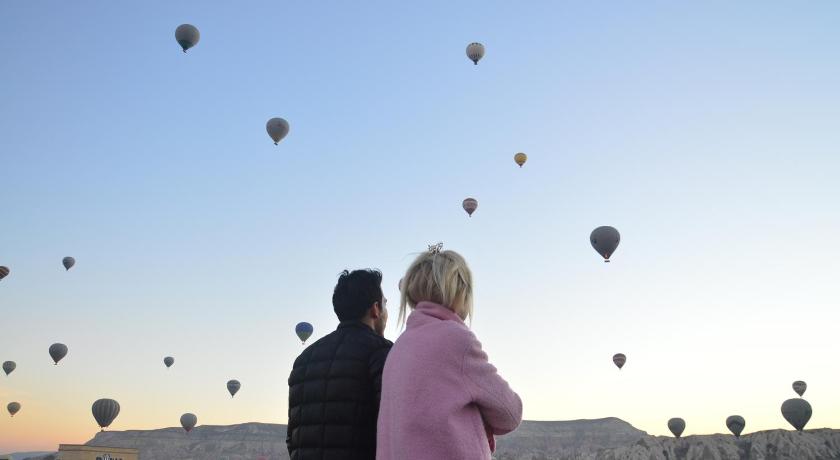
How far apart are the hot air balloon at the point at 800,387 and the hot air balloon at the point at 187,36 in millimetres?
70362

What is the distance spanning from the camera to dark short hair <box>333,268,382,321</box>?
12.9 feet

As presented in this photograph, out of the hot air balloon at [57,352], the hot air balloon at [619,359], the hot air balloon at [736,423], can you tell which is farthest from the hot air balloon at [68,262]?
the hot air balloon at [736,423]

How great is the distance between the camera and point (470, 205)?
134 ft

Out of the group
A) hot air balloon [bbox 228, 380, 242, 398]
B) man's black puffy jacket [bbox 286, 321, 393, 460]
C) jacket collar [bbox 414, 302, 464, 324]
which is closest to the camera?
jacket collar [bbox 414, 302, 464, 324]

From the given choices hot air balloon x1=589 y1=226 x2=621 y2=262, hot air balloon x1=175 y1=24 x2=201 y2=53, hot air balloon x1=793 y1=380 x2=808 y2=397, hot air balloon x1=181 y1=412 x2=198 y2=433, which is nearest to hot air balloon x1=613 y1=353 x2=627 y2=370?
hot air balloon x1=589 y1=226 x2=621 y2=262

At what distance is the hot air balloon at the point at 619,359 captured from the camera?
56.7 m

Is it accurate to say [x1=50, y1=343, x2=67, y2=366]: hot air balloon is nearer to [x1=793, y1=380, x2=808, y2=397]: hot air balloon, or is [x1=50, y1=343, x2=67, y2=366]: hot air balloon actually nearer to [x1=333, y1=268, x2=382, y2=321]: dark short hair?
[x1=333, y1=268, x2=382, y2=321]: dark short hair

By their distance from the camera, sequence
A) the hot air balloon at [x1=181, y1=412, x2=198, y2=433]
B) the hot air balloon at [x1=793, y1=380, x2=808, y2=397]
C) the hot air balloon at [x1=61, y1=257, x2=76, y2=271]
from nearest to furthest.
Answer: the hot air balloon at [x1=61, y1=257, x2=76, y2=271]
the hot air balloon at [x1=793, y1=380, x2=808, y2=397]
the hot air balloon at [x1=181, y1=412, x2=198, y2=433]

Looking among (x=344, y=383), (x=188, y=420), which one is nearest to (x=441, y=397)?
(x=344, y=383)

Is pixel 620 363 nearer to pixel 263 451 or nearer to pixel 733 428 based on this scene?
pixel 733 428

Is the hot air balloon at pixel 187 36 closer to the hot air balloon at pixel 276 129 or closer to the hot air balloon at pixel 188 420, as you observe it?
the hot air balloon at pixel 276 129

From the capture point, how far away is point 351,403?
354 cm

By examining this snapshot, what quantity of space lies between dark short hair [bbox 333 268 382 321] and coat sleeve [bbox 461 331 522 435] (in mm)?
1184

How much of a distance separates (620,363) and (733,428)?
3161cm
